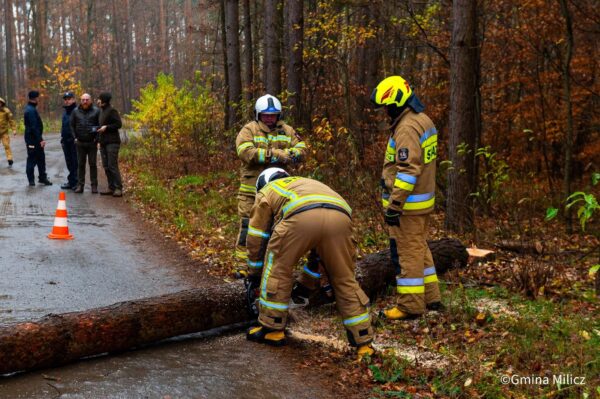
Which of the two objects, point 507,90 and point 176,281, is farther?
point 507,90

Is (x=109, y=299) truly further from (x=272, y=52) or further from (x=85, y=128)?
(x=272, y=52)

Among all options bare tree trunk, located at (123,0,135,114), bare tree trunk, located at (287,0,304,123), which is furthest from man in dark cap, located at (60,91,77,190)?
bare tree trunk, located at (123,0,135,114)

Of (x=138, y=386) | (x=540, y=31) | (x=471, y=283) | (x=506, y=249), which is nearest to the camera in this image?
(x=138, y=386)

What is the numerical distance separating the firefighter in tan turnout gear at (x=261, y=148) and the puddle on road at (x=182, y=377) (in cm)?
215

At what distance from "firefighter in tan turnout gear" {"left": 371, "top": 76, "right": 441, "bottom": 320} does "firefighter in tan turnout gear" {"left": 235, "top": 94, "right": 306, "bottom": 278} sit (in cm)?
155

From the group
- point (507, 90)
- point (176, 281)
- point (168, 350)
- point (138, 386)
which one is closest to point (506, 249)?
point (176, 281)

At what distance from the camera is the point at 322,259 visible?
16.3 feet

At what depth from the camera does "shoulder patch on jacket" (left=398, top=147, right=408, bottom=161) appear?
5.73 m

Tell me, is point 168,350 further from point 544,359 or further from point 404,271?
point 544,359

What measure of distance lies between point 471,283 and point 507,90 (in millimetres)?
8583

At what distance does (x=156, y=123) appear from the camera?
58.8 feet

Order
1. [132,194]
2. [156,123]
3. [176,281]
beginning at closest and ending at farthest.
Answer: [176,281] → [132,194] → [156,123]

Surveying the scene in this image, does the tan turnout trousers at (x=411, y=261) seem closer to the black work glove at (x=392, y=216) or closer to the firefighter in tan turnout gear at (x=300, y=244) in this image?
the black work glove at (x=392, y=216)

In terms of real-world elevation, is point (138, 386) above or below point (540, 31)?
below
